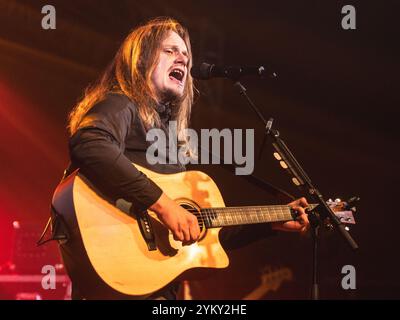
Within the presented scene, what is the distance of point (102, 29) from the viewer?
4727 mm

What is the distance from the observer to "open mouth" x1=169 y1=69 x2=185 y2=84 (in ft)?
8.69

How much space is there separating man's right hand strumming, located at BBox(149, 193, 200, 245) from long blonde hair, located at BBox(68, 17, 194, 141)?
42 centimetres

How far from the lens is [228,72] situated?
248 cm

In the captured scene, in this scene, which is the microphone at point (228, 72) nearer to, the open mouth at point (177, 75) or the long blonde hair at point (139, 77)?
the open mouth at point (177, 75)

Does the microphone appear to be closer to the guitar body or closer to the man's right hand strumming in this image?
the guitar body

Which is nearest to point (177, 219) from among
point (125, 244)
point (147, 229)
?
point (147, 229)

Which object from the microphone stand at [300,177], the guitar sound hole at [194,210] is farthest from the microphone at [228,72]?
the guitar sound hole at [194,210]

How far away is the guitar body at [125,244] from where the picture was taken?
195cm

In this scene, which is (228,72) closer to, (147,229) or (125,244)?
(147,229)

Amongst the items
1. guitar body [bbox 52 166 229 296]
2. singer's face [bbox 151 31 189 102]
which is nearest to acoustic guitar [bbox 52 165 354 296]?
guitar body [bbox 52 166 229 296]

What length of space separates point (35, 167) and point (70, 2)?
5.97 feet

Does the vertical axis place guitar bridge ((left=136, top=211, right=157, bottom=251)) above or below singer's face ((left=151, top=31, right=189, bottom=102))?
below
